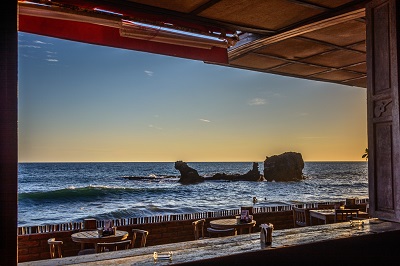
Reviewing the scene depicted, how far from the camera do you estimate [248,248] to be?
244 centimetres

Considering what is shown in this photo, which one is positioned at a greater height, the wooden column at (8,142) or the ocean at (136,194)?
the wooden column at (8,142)

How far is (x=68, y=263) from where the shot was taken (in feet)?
7.40

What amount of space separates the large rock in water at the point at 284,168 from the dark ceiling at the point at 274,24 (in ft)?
172

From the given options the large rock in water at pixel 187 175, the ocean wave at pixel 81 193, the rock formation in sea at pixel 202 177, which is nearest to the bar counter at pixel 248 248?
the ocean wave at pixel 81 193

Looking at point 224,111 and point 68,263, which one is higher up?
point 224,111

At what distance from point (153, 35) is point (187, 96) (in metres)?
38.6

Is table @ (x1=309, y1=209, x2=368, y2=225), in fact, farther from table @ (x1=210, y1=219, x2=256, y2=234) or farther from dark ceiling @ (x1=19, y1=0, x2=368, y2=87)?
dark ceiling @ (x1=19, y1=0, x2=368, y2=87)

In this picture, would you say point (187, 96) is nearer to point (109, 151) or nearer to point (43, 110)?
point (109, 151)

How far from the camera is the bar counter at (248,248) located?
2.23 meters

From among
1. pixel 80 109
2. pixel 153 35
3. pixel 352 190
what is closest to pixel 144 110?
pixel 80 109

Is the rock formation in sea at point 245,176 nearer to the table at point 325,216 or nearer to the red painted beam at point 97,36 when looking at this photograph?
the table at point 325,216

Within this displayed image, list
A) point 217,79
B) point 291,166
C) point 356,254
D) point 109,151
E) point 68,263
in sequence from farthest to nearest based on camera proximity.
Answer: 1. point 291,166
2. point 109,151
3. point 217,79
4. point 356,254
5. point 68,263

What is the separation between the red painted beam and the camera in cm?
280

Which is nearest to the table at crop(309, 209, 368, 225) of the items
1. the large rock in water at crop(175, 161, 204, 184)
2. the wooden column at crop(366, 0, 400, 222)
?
the wooden column at crop(366, 0, 400, 222)
